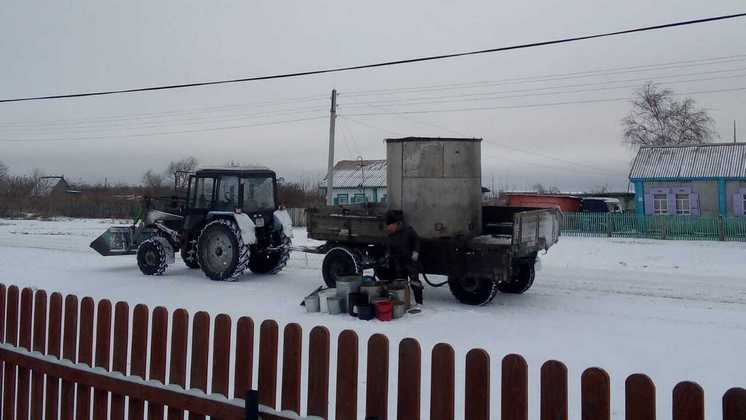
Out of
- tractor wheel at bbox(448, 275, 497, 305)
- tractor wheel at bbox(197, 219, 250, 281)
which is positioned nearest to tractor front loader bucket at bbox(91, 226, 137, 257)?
tractor wheel at bbox(197, 219, 250, 281)

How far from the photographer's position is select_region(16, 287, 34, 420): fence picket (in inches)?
154

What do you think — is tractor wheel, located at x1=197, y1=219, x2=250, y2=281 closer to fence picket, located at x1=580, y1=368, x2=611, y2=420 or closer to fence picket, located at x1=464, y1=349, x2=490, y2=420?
fence picket, located at x1=464, y1=349, x2=490, y2=420

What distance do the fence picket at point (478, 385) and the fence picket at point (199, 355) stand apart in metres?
1.50

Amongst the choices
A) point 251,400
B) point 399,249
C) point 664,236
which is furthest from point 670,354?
point 664,236

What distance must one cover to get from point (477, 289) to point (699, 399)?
7.23 m

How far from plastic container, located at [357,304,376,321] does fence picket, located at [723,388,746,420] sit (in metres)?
6.29

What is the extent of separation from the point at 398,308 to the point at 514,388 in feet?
19.5

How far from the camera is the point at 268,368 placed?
309cm

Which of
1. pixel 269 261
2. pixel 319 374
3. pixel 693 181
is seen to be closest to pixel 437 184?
pixel 269 261

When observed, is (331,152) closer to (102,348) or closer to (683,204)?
(683,204)

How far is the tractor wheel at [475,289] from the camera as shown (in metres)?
9.38

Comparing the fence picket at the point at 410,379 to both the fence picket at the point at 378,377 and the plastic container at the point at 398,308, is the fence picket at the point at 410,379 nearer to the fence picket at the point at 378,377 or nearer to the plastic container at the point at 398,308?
the fence picket at the point at 378,377

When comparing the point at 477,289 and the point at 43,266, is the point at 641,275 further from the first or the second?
the point at 43,266

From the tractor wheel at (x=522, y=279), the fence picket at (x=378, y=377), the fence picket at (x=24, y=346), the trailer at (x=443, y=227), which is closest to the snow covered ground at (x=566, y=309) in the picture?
the tractor wheel at (x=522, y=279)
